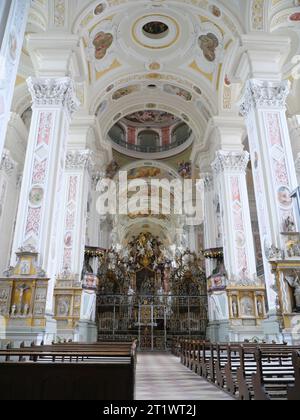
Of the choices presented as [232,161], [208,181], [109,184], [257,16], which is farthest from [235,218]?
[109,184]

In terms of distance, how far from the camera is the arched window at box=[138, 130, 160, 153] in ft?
72.3

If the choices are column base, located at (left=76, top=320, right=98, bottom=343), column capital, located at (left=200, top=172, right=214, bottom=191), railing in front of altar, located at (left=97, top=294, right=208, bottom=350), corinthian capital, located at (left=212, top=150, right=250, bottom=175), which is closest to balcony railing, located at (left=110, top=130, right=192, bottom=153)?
column capital, located at (left=200, top=172, right=214, bottom=191)

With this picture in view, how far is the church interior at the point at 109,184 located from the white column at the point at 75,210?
0.05 m

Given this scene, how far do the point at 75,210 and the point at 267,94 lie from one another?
666 centimetres

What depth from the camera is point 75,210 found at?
11.2 m

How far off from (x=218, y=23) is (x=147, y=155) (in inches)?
445

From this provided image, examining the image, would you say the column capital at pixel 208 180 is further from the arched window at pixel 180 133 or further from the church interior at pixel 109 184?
the arched window at pixel 180 133

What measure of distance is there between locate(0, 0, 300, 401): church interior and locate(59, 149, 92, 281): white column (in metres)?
0.05

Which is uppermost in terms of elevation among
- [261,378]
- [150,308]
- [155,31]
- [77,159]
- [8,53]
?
[155,31]

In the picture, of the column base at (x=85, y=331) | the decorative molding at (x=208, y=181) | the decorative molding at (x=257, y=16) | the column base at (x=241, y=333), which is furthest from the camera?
the decorative molding at (x=208, y=181)

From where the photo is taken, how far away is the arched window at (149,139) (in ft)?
72.3

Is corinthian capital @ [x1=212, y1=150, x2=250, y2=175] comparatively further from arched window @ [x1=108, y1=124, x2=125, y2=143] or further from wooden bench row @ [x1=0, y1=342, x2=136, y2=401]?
wooden bench row @ [x1=0, y1=342, x2=136, y2=401]

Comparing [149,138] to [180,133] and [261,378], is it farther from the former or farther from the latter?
[261,378]

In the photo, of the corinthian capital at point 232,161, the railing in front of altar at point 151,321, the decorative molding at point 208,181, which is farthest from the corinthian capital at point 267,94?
the railing in front of altar at point 151,321
